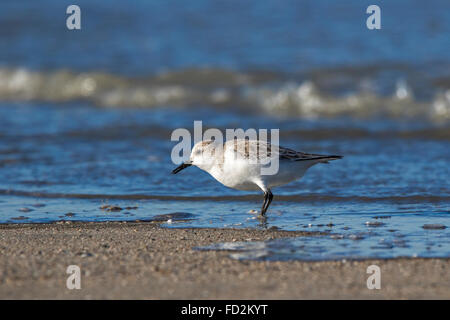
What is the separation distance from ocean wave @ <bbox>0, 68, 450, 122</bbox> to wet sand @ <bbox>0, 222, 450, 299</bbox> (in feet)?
25.1

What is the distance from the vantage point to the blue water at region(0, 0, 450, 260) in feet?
24.5

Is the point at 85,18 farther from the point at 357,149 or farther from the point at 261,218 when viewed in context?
the point at 261,218

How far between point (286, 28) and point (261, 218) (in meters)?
12.0

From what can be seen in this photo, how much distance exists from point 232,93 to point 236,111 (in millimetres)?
983

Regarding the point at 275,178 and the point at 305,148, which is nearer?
the point at 275,178

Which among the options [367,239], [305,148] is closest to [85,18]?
[305,148]

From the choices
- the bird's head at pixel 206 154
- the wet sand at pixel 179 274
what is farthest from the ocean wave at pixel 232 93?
the wet sand at pixel 179 274

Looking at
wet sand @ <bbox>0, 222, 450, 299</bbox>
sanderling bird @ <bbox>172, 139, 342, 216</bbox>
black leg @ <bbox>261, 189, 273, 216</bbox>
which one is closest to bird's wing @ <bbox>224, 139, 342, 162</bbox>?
sanderling bird @ <bbox>172, 139, 342, 216</bbox>

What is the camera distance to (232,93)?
1479 cm

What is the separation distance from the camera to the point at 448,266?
17.6 ft

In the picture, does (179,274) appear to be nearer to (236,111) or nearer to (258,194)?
(258,194)

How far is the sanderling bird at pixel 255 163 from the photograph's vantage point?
7.14 meters

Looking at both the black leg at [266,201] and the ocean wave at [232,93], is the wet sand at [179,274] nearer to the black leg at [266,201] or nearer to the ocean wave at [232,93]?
the black leg at [266,201]

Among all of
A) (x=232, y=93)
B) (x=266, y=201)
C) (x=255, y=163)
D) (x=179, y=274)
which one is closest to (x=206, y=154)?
(x=255, y=163)
